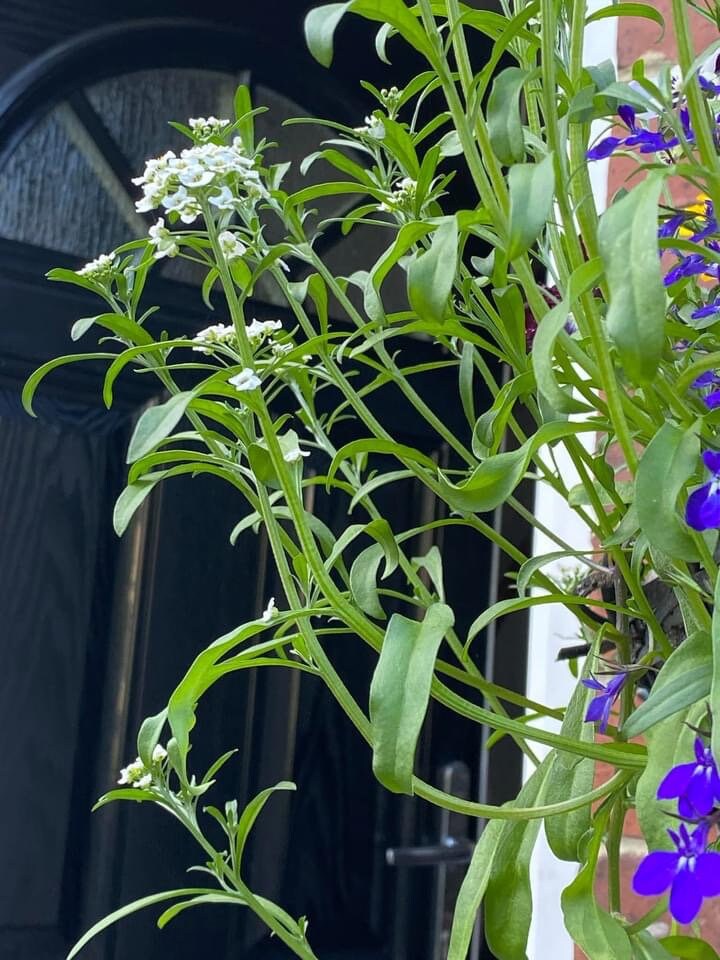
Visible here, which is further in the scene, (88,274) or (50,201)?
(50,201)

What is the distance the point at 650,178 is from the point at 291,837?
1088mm

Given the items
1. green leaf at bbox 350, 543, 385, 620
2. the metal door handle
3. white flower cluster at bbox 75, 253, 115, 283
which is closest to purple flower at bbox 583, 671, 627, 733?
green leaf at bbox 350, 543, 385, 620

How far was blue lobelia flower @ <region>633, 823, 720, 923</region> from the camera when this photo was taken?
0.90 ft

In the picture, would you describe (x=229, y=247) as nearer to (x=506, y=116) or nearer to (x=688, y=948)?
(x=506, y=116)

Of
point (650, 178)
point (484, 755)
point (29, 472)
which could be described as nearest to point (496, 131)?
point (650, 178)

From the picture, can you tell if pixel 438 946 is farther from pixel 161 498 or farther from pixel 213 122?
pixel 213 122

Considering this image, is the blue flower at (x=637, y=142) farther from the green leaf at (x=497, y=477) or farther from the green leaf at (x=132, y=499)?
the green leaf at (x=132, y=499)

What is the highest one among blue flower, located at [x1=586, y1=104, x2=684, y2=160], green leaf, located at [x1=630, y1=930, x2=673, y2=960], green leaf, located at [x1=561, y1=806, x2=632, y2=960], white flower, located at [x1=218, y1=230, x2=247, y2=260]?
blue flower, located at [x1=586, y1=104, x2=684, y2=160]

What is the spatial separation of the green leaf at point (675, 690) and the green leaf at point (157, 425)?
0.20 metres

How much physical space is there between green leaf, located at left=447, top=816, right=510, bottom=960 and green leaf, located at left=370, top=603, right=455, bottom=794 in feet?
0.44

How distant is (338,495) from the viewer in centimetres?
125

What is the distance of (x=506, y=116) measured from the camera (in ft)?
1.04

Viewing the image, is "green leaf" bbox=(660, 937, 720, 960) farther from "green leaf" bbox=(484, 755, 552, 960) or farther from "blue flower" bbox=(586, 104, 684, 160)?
"blue flower" bbox=(586, 104, 684, 160)

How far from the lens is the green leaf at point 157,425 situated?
358 millimetres
